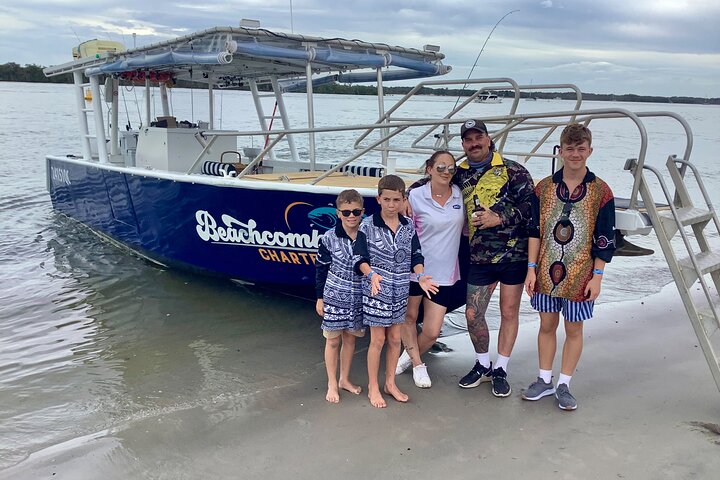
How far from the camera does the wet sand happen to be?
10.3 ft

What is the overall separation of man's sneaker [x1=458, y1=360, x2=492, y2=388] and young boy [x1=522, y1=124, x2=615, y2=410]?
582 millimetres

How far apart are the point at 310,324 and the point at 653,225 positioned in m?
3.15

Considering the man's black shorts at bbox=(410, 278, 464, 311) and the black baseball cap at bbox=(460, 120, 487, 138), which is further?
the man's black shorts at bbox=(410, 278, 464, 311)

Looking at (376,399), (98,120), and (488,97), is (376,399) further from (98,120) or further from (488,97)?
(98,120)

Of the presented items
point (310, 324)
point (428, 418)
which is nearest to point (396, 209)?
point (428, 418)

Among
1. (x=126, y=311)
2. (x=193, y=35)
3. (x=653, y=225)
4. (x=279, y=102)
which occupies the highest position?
(x=193, y=35)

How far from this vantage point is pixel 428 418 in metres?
3.68

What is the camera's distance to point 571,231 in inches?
138

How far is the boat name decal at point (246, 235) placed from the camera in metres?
5.24

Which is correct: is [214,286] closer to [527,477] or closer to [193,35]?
[193,35]

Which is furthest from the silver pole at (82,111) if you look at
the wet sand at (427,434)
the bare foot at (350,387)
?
the bare foot at (350,387)

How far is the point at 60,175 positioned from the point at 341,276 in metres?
7.01

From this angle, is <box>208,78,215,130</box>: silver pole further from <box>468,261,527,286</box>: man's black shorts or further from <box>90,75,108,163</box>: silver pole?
<box>468,261,527,286</box>: man's black shorts

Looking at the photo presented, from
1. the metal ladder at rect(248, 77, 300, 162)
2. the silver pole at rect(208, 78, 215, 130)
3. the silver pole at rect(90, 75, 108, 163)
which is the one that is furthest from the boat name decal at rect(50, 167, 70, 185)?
the metal ladder at rect(248, 77, 300, 162)
